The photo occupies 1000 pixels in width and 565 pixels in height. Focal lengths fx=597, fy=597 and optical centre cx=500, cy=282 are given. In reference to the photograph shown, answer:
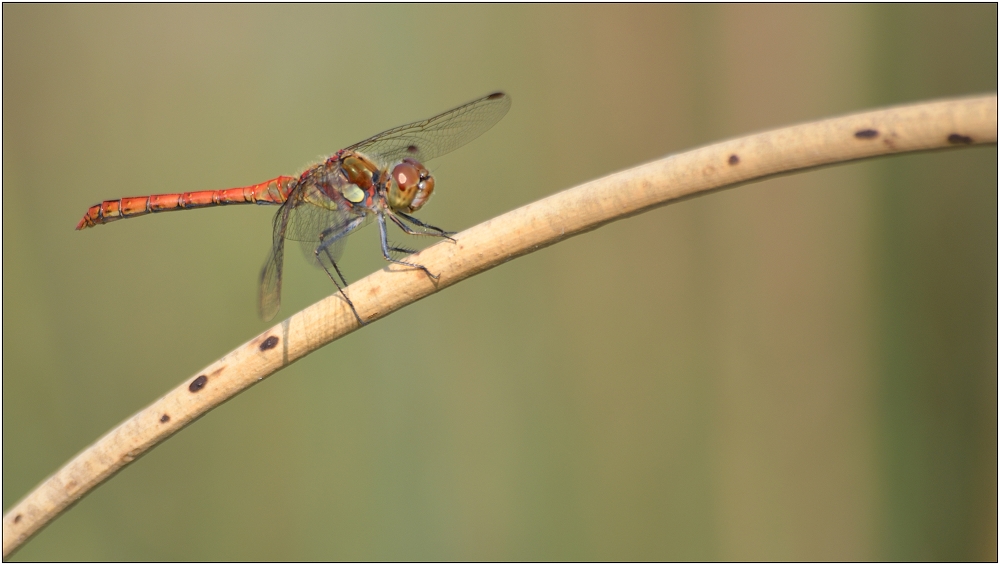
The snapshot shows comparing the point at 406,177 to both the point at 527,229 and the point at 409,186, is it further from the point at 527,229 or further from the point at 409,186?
the point at 527,229

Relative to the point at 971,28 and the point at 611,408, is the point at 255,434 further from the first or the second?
the point at 971,28

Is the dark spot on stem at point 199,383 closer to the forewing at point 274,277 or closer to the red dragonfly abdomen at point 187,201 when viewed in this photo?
the forewing at point 274,277

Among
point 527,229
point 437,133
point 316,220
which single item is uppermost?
point 437,133

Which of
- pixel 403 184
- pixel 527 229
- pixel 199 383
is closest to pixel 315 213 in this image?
pixel 403 184

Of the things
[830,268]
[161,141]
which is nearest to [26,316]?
[161,141]

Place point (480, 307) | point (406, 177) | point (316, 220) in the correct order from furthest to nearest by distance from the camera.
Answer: point (480, 307)
point (316, 220)
point (406, 177)

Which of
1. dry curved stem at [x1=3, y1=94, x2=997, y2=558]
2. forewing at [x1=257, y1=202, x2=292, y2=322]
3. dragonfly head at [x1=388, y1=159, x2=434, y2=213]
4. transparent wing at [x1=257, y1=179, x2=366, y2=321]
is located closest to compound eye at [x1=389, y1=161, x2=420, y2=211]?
dragonfly head at [x1=388, y1=159, x2=434, y2=213]
